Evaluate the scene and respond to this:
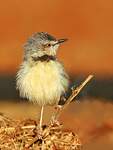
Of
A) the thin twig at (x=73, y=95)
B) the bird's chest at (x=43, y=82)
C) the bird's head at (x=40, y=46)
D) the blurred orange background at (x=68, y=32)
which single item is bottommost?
the thin twig at (x=73, y=95)

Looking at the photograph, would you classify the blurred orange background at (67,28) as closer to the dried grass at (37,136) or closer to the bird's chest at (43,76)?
the bird's chest at (43,76)

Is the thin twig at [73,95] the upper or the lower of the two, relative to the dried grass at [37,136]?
upper

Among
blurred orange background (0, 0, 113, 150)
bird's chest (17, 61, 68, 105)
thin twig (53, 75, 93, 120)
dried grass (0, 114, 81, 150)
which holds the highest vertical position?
blurred orange background (0, 0, 113, 150)

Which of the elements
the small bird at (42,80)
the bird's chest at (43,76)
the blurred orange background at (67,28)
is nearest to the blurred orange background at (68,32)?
the blurred orange background at (67,28)

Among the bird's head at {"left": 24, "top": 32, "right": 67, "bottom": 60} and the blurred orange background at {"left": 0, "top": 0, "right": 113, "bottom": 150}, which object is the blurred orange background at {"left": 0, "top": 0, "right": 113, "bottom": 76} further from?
the bird's head at {"left": 24, "top": 32, "right": 67, "bottom": 60}

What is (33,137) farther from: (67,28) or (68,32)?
(67,28)

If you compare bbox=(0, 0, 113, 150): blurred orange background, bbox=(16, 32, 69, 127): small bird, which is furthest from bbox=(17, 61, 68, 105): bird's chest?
bbox=(0, 0, 113, 150): blurred orange background

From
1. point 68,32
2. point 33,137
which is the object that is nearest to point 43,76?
point 33,137
